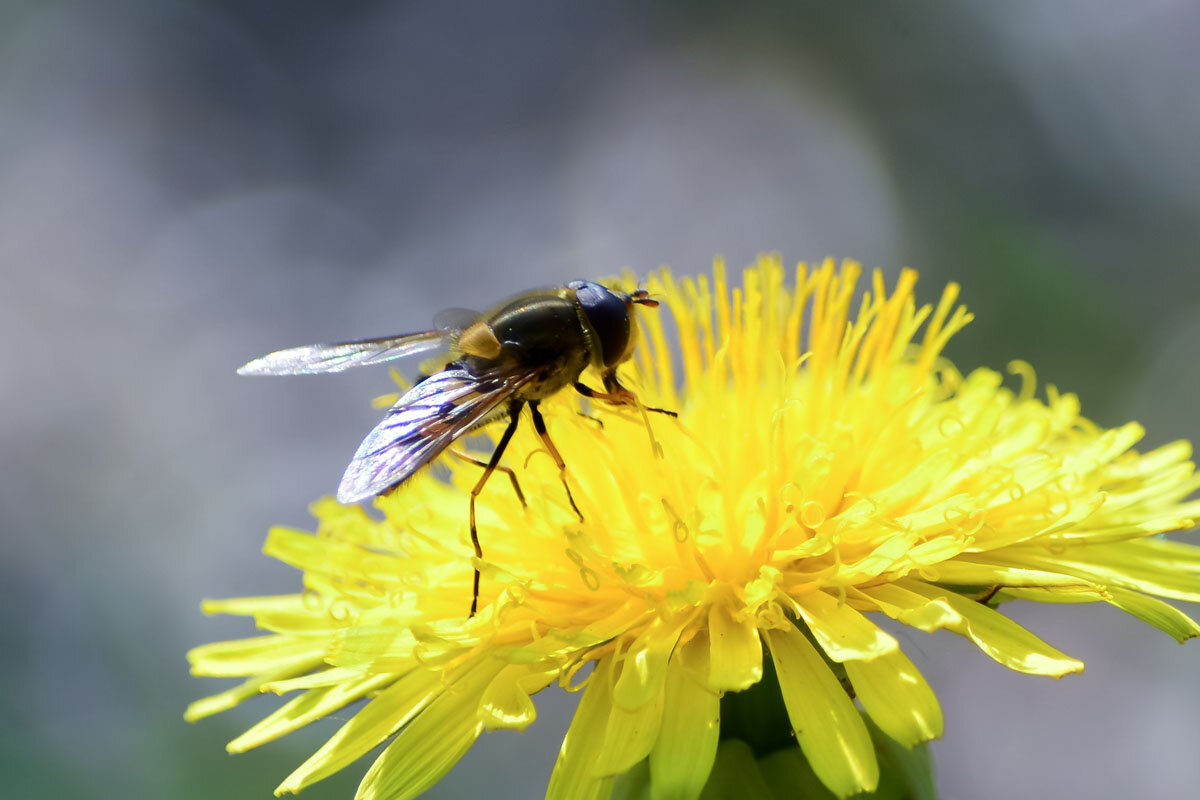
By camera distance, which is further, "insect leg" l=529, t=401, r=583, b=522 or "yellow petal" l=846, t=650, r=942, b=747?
"insect leg" l=529, t=401, r=583, b=522

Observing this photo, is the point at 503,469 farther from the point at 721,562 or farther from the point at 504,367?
the point at 721,562

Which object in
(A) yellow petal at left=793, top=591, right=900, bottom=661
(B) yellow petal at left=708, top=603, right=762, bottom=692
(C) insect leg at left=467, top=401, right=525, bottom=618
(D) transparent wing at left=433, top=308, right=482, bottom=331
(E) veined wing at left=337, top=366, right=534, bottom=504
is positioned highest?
(D) transparent wing at left=433, top=308, right=482, bottom=331

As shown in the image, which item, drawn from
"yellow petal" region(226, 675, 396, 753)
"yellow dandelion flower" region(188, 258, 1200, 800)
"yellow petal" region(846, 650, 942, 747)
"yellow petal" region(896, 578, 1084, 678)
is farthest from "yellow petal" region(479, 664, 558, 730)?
"yellow petal" region(896, 578, 1084, 678)

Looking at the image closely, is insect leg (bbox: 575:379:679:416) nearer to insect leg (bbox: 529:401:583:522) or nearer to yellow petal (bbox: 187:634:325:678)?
insect leg (bbox: 529:401:583:522)

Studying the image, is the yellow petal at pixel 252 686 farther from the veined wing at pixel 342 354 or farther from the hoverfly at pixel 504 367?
the veined wing at pixel 342 354

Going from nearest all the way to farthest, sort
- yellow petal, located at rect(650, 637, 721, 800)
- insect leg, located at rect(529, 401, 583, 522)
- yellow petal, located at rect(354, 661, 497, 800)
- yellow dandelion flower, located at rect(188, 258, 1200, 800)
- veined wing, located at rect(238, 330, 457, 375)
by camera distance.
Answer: yellow petal, located at rect(650, 637, 721, 800) → yellow dandelion flower, located at rect(188, 258, 1200, 800) → yellow petal, located at rect(354, 661, 497, 800) → insect leg, located at rect(529, 401, 583, 522) → veined wing, located at rect(238, 330, 457, 375)

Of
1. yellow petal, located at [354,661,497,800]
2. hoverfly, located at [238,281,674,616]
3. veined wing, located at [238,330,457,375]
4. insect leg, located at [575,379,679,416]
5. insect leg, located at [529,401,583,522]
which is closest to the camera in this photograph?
yellow petal, located at [354,661,497,800]
